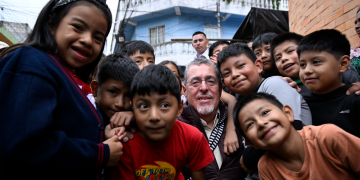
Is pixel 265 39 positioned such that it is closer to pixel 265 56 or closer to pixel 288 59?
pixel 265 56

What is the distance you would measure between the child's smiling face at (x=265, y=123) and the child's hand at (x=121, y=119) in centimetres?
88

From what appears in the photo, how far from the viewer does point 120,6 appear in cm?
1623

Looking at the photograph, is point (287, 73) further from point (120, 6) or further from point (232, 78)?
point (120, 6)

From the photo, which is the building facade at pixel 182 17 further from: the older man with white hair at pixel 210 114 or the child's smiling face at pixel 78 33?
the child's smiling face at pixel 78 33

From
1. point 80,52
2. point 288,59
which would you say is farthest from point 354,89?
point 80,52

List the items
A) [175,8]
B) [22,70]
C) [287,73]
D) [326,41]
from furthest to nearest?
[175,8], [287,73], [326,41], [22,70]

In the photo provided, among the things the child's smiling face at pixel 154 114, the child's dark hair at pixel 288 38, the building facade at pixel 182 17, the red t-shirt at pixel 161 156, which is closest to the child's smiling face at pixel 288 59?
the child's dark hair at pixel 288 38

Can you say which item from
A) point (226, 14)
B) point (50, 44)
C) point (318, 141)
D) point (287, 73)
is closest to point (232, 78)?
point (287, 73)

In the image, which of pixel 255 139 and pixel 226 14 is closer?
pixel 255 139

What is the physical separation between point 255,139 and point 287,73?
4.27 feet

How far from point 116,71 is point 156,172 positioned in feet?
2.71

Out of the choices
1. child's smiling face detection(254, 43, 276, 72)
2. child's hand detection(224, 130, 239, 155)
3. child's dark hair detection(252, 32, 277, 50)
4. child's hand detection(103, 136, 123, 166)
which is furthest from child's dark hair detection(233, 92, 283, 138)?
child's dark hair detection(252, 32, 277, 50)

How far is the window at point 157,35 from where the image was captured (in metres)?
15.2

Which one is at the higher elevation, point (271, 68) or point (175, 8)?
point (175, 8)
